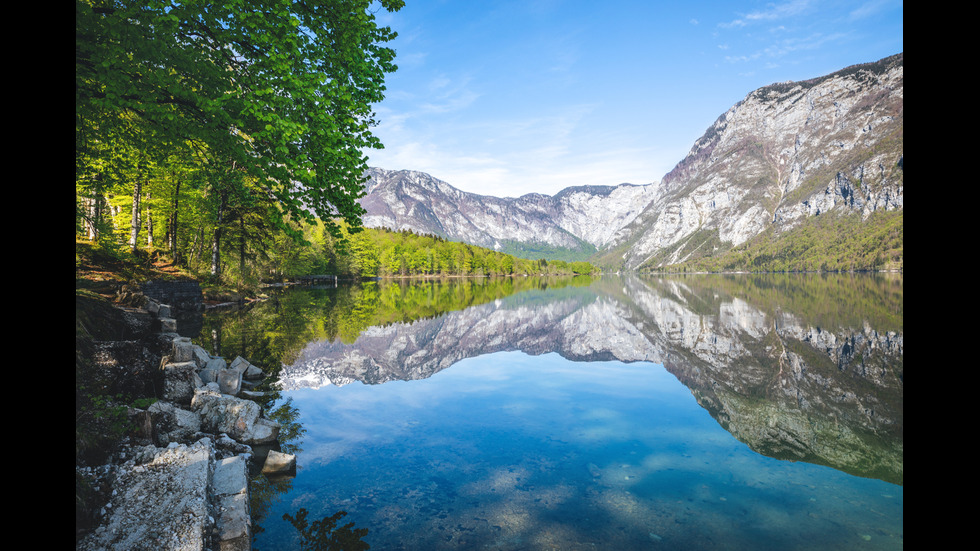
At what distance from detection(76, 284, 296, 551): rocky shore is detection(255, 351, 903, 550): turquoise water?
863 millimetres

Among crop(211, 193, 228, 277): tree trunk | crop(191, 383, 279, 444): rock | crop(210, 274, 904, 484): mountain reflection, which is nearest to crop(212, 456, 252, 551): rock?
crop(191, 383, 279, 444): rock

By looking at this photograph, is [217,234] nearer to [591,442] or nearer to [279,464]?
[279,464]

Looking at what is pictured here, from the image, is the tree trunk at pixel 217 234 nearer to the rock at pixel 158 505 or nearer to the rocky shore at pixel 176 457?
the rocky shore at pixel 176 457

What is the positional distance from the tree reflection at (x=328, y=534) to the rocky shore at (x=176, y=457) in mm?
863

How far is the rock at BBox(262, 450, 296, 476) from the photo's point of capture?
909 cm

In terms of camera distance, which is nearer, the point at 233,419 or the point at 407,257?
the point at 233,419

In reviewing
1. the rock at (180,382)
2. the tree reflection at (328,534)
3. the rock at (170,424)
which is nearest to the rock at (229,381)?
the rock at (180,382)

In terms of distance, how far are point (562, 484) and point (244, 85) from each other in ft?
38.5

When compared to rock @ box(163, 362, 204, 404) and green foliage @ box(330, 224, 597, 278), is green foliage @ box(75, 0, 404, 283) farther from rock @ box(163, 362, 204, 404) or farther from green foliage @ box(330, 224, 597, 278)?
green foliage @ box(330, 224, 597, 278)

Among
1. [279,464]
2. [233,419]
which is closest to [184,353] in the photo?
[233,419]

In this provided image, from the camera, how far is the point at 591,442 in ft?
36.0
